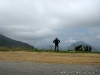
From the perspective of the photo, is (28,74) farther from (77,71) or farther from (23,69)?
(77,71)

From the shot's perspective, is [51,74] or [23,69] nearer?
[51,74]

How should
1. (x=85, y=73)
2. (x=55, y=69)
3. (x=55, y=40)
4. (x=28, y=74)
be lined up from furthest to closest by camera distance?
(x=55, y=40)
(x=55, y=69)
(x=85, y=73)
(x=28, y=74)

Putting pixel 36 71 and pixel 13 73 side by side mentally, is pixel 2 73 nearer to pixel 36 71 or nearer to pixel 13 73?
pixel 13 73

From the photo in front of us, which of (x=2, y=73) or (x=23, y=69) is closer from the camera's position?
(x=2, y=73)

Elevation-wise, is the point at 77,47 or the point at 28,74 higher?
the point at 77,47

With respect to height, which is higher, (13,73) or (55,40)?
(55,40)

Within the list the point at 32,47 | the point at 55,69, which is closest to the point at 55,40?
the point at 32,47

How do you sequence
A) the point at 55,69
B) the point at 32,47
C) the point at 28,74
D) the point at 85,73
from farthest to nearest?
1. the point at 32,47
2. the point at 55,69
3. the point at 85,73
4. the point at 28,74

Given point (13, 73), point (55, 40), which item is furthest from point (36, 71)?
point (55, 40)

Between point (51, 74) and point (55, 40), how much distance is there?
19777mm

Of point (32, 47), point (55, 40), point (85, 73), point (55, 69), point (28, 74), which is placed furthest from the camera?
point (32, 47)

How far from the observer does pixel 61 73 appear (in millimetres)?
12211

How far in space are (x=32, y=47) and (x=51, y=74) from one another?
866 inches

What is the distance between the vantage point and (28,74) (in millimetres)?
11719
